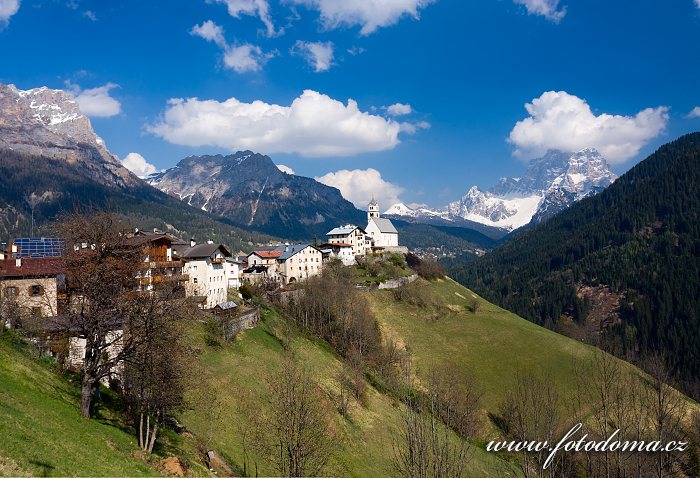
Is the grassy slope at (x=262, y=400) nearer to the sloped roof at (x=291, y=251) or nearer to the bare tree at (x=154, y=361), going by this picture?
the bare tree at (x=154, y=361)

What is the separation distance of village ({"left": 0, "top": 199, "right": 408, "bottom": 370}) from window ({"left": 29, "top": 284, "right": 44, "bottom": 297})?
0.09 metres

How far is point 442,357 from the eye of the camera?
305 feet

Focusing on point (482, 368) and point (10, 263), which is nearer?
point (10, 263)

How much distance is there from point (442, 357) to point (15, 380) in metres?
75.6

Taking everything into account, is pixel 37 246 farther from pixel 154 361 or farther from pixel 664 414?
pixel 664 414

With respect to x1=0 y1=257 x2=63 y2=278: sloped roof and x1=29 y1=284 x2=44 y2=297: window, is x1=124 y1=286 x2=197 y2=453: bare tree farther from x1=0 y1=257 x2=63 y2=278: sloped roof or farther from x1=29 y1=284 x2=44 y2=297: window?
x1=29 y1=284 x2=44 y2=297: window

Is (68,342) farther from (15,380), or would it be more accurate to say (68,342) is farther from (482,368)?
(482,368)

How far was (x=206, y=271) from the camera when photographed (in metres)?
84.6

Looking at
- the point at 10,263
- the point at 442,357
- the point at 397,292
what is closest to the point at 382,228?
the point at 397,292

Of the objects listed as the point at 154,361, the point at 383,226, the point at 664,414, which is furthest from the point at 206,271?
the point at 383,226

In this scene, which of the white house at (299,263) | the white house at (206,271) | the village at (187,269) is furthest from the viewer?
the white house at (299,263)

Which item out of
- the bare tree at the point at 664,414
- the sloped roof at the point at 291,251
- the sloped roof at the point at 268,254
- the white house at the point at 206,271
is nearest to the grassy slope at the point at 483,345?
the bare tree at the point at 664,414

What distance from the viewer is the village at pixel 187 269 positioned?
45125 mm

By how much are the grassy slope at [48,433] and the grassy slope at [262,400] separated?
36.6 ft
